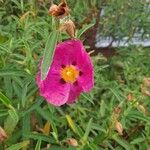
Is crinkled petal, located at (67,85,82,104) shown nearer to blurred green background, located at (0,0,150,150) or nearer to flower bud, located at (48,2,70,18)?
blurred green background, located at (0,0,150,150)

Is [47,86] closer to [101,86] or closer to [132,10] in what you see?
[101,86]

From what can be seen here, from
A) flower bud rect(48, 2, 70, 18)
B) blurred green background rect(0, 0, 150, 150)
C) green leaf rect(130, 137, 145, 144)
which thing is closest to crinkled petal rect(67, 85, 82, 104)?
blurred green background rect(0, 0, 150, 150)

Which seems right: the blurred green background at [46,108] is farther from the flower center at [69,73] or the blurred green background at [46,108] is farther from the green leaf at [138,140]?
the flower center at [69,73]

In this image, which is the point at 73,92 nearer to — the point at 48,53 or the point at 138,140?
the point at 48,53

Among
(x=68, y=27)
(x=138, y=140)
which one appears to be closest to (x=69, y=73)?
(x=68, y=27)

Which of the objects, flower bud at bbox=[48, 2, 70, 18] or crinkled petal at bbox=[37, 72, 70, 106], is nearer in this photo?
flower bud at bbox=[48, 2, 70, 18]

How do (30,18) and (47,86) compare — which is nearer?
(47,86)

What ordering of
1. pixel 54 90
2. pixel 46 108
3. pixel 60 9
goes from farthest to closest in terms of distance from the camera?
pixel 46 108, pixel 54 90, pixel 60 9

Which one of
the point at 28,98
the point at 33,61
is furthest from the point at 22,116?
the point at 33,61
